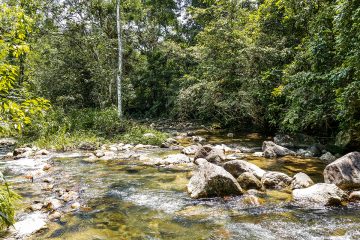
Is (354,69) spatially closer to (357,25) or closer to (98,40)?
(357,25)

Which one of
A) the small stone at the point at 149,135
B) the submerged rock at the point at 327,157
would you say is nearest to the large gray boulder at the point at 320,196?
the submerged rock at the point at 327,157

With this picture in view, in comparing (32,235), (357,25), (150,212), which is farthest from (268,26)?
(32,235)

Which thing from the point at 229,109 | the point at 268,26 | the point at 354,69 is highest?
the point at 268,26

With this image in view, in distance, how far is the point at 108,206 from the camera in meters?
5.84

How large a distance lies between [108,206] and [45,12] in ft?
61.9

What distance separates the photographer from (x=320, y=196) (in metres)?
5.59

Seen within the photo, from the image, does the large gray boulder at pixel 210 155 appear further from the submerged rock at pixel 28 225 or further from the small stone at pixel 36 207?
the submerged rock at pixel 28 225

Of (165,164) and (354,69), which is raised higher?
(354,69)

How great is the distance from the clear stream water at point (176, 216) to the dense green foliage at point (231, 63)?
3.78 m

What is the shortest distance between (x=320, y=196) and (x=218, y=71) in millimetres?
12504

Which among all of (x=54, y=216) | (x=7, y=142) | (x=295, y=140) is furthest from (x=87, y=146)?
(x=295, y=140)

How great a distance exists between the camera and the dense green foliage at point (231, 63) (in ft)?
32.0

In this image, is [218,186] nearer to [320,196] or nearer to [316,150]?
[320,196]

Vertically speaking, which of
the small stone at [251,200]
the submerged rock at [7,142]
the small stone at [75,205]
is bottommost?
the submerged rock at [7,142]
